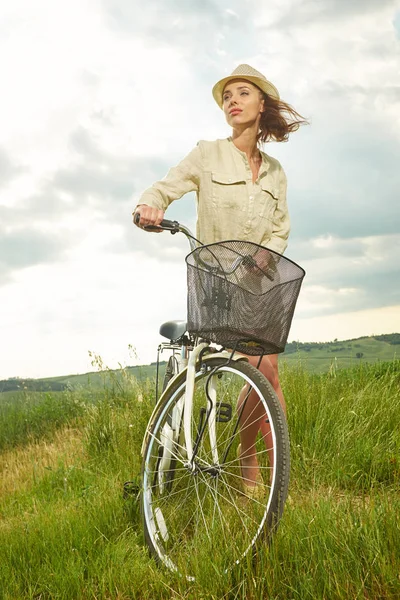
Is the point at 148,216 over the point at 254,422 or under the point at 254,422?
over

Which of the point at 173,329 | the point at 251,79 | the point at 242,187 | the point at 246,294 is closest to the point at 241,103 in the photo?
the point at 251,79

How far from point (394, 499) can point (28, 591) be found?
188 centimetres

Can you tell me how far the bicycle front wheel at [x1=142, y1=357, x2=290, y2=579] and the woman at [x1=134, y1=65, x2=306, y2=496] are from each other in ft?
0.87

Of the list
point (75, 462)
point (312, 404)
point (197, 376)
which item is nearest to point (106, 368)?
point (75, 462)

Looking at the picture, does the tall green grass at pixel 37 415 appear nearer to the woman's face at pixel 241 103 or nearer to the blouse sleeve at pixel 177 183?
the blouse sleeve at pixel 177 183

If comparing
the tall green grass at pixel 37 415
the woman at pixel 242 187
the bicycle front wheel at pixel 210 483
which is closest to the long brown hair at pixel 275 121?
the woman at pixel 242 187

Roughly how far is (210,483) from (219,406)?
567mm

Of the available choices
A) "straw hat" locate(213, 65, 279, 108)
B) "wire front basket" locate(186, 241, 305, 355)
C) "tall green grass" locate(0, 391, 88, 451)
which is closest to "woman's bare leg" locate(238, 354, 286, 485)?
"wire front basket" locate(186, 241, 305, 355)

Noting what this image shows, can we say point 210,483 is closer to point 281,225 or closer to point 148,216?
point 148,216

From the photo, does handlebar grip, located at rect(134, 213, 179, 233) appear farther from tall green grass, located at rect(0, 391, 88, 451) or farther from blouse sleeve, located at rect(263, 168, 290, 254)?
tall green grass, located at rect(0, 391, 88, 451)

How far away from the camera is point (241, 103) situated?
4160 mm

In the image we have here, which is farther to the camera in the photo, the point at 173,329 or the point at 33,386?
the point at 33,386

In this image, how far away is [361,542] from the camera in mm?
2674

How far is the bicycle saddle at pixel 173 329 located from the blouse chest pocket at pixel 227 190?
777 mm
